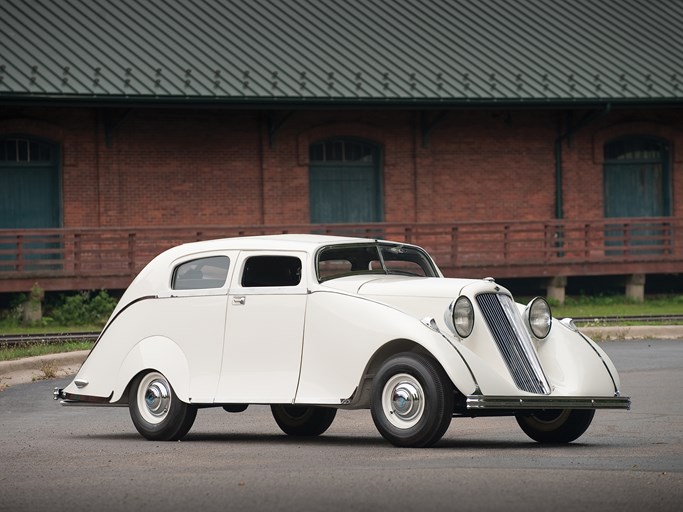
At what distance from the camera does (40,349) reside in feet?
65.1

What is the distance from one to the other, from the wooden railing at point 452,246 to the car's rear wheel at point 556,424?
58.9 ft

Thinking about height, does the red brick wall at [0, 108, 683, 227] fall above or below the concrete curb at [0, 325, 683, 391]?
above

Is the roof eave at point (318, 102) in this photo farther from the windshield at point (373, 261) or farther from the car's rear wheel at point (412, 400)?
the car's rear wheel at point (412, 400)

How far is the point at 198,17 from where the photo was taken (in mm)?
32406

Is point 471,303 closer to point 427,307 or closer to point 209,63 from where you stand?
point 427,307

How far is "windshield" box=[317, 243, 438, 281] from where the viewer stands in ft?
39.1

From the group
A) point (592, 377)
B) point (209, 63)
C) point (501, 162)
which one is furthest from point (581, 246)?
point (592, 377)

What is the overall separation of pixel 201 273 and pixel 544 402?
10.5 ft

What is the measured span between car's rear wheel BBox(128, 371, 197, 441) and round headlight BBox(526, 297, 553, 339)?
2785 mm

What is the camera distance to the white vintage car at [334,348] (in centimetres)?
1062

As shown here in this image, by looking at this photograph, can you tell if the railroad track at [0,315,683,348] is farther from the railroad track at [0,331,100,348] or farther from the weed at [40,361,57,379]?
the weed at [40,361,57,379]

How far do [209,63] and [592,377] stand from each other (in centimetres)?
2084

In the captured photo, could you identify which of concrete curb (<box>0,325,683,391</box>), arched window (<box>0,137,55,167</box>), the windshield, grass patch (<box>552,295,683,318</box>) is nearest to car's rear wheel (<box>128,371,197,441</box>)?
the windshield

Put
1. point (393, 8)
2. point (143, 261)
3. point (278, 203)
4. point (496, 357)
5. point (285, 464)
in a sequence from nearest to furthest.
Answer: point (285, 464) < point (496, 357) < point (143, 261) < point (278, 203) < point (393, 8)
